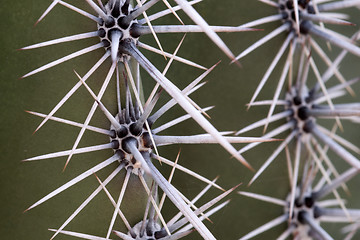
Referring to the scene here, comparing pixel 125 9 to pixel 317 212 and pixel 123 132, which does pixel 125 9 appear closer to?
pixel 123 132

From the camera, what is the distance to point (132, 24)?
115 cm

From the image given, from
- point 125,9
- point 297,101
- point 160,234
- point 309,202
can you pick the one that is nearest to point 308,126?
point 297,101

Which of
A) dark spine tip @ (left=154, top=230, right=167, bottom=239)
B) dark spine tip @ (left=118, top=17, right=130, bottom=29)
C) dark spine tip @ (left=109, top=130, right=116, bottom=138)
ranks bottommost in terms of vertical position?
→ dark spine tip @ (left=154, top=230, right=167, bottom=239)

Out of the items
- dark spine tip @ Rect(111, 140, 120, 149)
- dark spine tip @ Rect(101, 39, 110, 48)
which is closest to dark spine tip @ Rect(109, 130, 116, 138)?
dark spine tip @ Rect(111, 140, 120, 149)

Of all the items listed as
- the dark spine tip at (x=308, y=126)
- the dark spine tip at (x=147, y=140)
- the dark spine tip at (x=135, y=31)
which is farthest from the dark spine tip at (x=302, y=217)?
the dark spine tip at (x=135, y=31)

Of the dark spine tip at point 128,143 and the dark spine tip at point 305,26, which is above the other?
the dark spine tip at point 305,26

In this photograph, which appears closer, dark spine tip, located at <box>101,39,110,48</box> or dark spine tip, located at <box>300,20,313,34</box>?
dark spine tip, located at <box>101,39,110,48</box>

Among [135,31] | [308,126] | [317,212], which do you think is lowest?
[317,212]

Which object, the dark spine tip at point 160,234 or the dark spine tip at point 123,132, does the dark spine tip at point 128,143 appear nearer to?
the dark spine tip at point 123,132

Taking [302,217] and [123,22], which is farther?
[302,217]

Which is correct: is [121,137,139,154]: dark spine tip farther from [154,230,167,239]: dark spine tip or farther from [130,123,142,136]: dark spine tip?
[154,230,167,239]: dark spine tip

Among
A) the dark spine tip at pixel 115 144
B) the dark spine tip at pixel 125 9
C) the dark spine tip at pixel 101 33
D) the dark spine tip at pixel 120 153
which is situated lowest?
the dark spine tip at pixel 120 153

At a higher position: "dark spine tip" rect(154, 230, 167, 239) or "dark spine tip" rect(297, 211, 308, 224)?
"dark spine tip" rect(154, 230, 167, 239)

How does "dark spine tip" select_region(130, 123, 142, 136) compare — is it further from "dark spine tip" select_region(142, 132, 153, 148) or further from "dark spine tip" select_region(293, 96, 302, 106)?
"dark spine tip" select_region(293, 96, 302, 106)
